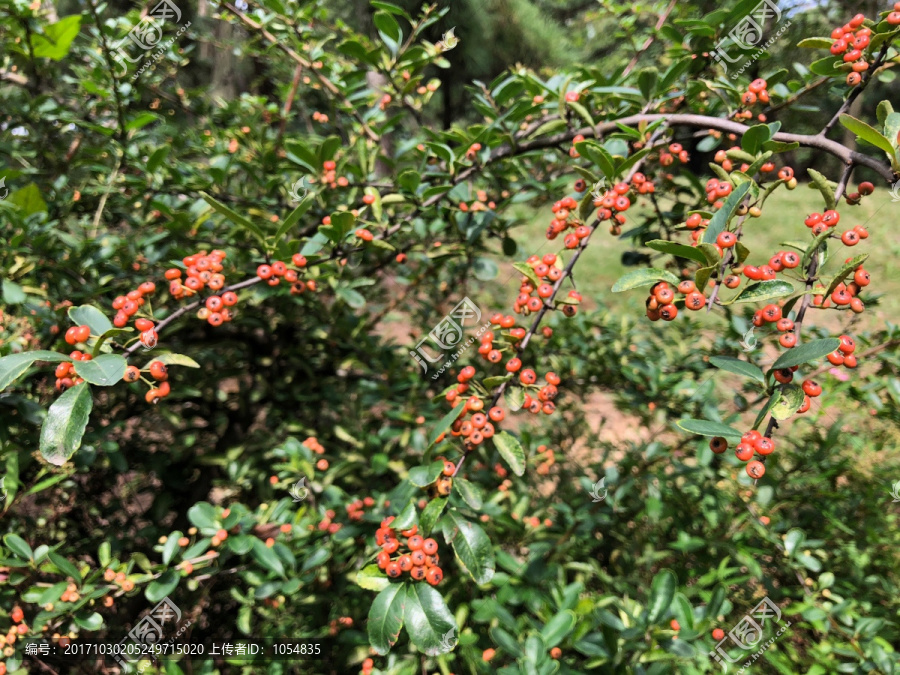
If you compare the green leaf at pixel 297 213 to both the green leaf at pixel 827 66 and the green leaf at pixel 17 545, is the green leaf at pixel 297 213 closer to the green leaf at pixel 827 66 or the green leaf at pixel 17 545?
the green leaf at pixel 17 545

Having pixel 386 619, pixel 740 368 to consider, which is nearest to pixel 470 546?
pixel 386 619

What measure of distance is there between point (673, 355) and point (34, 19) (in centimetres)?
313

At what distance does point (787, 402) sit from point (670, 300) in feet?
0.79

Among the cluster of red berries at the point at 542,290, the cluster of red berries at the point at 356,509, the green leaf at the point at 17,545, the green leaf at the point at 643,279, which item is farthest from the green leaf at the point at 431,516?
the green leaf at the point at 17,545

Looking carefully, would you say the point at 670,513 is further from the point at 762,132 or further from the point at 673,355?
the point at 762,132

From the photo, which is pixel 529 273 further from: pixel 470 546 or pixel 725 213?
pixel 470 546

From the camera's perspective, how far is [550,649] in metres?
1.43

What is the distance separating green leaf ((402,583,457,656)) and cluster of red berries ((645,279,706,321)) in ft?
2.21

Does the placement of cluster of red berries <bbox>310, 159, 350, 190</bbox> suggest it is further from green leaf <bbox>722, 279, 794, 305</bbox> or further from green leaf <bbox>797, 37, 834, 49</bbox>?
green leaf <bbox>797, 37, 834, 49</bbox>

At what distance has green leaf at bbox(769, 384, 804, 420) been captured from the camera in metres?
0.73

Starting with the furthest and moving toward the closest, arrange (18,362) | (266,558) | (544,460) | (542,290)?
(544,460) → (266,558) → (542,290) → (18,362)

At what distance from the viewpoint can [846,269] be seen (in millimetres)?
751

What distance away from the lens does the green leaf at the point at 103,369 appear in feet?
2.72

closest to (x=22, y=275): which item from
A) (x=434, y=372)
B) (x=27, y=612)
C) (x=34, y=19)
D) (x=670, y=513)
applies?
(x=34, y=19)
